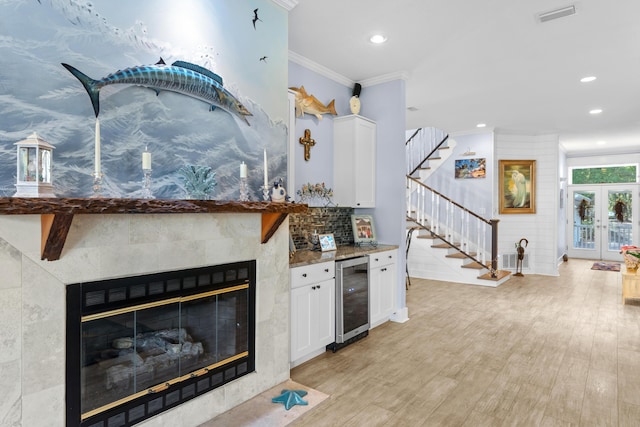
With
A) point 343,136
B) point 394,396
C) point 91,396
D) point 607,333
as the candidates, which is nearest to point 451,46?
point 343,136

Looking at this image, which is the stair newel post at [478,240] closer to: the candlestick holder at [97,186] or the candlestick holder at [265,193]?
the candlestick holder at [265,193]

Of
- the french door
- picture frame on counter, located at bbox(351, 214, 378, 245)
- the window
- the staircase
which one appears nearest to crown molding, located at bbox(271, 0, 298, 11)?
picture frame on counter, located at bbox(351, 214, 378, 245)

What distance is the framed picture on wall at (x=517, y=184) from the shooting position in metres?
7.95

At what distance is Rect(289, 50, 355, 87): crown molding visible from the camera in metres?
3.91

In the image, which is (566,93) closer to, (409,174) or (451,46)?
(451,46)

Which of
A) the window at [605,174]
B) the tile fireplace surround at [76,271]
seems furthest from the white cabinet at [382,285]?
the window at [605,174]

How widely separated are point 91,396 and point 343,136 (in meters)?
3.47

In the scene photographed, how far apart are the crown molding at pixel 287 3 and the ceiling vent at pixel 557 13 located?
2131 mm

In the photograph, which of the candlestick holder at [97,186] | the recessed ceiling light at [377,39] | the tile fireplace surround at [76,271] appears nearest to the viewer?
the tile fireplace surround at [76,271]

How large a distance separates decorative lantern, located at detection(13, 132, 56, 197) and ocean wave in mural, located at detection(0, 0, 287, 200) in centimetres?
11

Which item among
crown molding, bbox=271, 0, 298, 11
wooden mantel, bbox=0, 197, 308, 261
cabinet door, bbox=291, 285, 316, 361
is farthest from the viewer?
cabinet door, bbox=291, 285, 316, 361

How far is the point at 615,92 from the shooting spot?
5191mm

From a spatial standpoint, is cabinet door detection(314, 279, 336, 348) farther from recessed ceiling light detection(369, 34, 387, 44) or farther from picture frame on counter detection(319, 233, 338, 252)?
recessed ceiling light detection(369, 34, 387, 44)

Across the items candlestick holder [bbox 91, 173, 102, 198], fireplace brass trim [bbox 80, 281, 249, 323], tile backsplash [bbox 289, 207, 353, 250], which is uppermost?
candlestick holder [bbox 91, 173, 102, 198]
